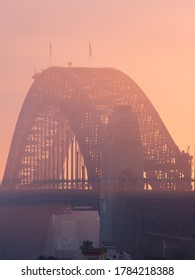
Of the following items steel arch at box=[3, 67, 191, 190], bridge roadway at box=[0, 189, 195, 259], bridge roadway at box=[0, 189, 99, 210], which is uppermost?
steel arch at box=[3, 67, 191, 190]

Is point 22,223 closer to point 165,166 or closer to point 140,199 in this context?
point 165,166

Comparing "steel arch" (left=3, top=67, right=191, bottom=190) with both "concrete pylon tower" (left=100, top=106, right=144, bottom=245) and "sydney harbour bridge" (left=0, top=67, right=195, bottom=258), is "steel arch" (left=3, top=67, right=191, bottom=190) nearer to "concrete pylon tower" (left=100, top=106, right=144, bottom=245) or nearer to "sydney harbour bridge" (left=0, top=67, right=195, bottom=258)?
"sydney harbour bridge" (left=0, top=67, right=195, bottom=258)

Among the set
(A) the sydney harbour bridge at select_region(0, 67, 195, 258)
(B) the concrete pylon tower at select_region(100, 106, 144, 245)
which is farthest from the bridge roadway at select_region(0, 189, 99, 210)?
(B) the concrete pylon tower at select_region(100, 106, 144, 245)

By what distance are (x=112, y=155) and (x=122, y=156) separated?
2.13m

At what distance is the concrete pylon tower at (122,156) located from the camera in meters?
151

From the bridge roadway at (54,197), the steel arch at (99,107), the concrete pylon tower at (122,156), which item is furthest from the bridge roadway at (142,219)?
the steel arch at (99,107)

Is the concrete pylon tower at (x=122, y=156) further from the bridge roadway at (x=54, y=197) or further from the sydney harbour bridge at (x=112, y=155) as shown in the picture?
the bridge roadway at (x=54, y=197)

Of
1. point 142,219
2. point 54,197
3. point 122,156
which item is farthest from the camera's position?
point 54,197

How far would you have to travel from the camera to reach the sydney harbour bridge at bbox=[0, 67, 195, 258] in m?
144

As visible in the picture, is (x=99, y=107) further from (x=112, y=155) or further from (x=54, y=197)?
(x=112, y=155)

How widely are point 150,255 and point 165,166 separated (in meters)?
55.8

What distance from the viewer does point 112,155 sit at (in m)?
155

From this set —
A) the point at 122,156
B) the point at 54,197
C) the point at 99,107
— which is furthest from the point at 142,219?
the point at 99,107
